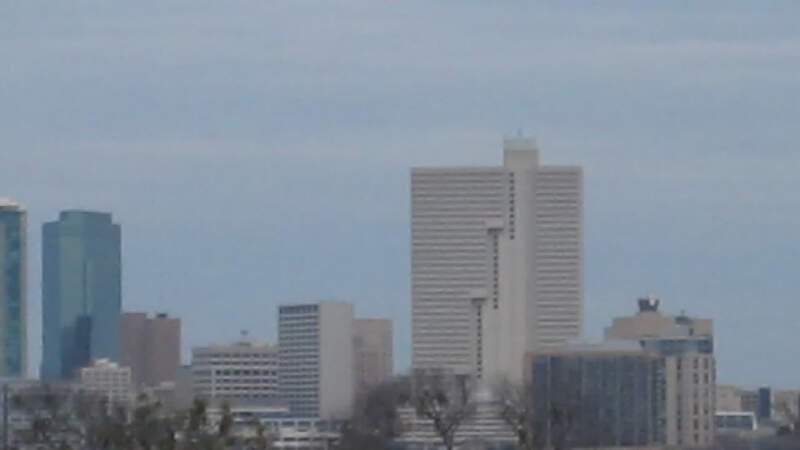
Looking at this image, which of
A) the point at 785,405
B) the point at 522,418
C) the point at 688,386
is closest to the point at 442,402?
the point at 522,418

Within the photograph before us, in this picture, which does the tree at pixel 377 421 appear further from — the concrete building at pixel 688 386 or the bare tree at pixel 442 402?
the concrete building at pixel 688 386

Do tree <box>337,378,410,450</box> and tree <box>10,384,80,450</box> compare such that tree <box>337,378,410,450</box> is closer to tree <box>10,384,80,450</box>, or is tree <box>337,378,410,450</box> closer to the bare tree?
the bare tree

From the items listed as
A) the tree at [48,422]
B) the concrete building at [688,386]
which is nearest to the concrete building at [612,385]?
the concrete building at [688,386]

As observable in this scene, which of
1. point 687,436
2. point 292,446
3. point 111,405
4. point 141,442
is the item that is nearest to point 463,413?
point 111,405

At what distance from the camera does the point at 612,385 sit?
6993 inches

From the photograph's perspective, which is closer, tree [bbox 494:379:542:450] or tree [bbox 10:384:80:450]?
tree [bbox 10:384:80:450]

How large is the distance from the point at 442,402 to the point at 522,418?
8.54 ft

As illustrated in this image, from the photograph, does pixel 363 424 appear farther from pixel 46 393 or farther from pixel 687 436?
pixel 687 436

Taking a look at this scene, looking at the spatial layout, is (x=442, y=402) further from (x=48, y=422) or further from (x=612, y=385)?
(x=612, y=385)

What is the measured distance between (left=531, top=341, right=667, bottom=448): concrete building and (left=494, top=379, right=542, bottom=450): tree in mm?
12928

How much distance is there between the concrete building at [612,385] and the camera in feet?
502

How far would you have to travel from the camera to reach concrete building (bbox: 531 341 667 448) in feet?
502

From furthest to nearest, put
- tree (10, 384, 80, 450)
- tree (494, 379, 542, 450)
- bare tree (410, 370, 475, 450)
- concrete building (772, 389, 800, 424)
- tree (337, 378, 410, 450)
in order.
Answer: concrete building (772, 389, 800, 424) < tree (337, 378, 410, 450) < bare tree (410, 370, 475, 450) < tree (494, 379, 542, 450) < tree (10, 384, 80, 450)

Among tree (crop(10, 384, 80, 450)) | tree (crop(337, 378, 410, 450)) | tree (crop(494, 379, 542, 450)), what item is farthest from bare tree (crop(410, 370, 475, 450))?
tree (crop(10, 384, 80, 450))
